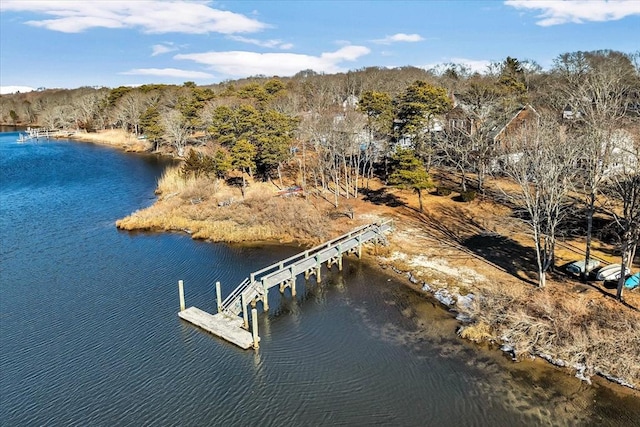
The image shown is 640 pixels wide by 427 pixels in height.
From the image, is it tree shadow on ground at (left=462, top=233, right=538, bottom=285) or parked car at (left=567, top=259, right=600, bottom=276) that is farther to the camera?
tree shadow on ground at (left=462, top=233, right=538, bottom=285)

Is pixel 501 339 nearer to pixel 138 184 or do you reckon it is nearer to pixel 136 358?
pixel 136 358

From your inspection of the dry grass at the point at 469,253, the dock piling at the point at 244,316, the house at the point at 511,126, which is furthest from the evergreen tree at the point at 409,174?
the dock piling at the point at 244,316

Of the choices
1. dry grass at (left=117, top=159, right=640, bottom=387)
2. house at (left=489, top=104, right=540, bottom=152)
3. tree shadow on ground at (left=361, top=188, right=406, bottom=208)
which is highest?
house at (left=489, top=104, right=540, bottom=152)

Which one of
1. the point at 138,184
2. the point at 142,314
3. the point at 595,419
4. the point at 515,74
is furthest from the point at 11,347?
the point at 515,74

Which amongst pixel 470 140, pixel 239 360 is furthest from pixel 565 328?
pixel 470 140

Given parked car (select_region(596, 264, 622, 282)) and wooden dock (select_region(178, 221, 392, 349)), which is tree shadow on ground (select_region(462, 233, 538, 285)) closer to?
parked car (select_region(596, 264, 622, 282))

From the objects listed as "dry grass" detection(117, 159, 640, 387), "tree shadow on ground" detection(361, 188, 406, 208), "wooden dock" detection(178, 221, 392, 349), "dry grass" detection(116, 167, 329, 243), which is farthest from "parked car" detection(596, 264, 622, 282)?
"tree shadow on ground" detection(361, 188, 406, 208)
